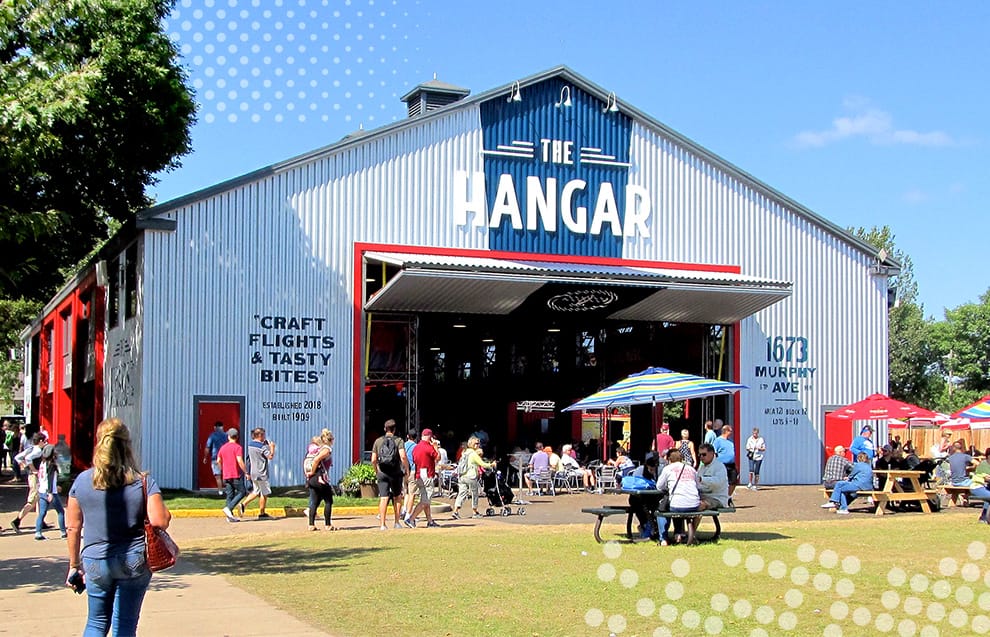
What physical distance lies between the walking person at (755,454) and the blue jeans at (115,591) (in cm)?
2377

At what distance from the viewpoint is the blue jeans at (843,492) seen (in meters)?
22.7

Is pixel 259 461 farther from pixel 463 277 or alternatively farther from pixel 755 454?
pixel 755 454

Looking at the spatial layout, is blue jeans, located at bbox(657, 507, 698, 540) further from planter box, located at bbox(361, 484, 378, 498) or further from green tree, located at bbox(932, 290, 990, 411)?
green tree, located at bbox(932, 290, 990, 411)

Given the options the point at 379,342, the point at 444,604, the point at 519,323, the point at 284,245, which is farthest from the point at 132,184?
the point at 444,604

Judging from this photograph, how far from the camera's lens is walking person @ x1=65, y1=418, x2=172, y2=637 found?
23.4ft

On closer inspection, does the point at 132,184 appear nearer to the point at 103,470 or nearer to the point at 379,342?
the point at 379,342

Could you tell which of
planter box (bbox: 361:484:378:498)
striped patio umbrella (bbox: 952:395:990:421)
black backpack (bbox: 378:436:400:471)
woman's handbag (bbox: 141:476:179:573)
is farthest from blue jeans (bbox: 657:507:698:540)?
striped patio umbrella (bbox: 952:395:990:421)

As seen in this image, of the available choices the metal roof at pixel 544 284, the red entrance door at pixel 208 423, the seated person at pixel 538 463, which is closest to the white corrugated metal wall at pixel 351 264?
the red entrance door at pixel 208 423

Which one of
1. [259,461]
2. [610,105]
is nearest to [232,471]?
[259,461]

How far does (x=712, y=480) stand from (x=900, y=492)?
24.3 ft

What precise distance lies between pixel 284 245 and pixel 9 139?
13249 millimetres

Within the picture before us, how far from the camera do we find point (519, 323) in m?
38.6

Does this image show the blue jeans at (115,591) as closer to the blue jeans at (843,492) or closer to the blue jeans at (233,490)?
the blue jeans at (233,490)

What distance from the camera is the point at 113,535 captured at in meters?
7.14
